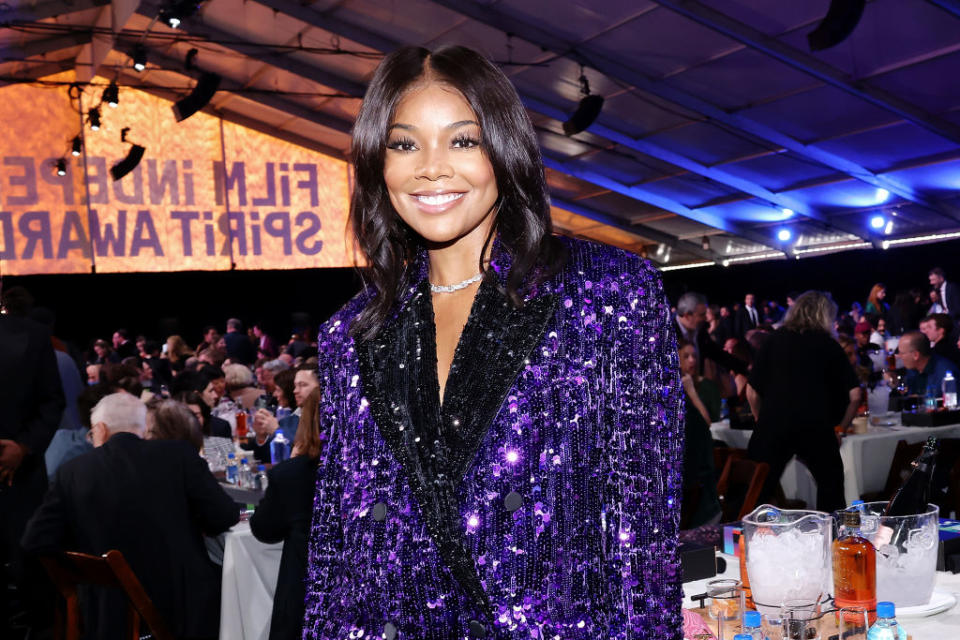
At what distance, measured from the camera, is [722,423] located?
635 cm

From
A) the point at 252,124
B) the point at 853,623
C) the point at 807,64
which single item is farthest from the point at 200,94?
the point at 853,623

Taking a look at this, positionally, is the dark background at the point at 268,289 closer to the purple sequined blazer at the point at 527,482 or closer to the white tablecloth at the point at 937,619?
the white tablecloth at the point at 937,619

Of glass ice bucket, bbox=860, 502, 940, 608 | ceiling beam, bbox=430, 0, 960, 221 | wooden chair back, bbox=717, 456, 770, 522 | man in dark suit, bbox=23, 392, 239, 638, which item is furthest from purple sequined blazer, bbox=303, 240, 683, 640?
ceiling beam, bbox=430, 0, 960, 221

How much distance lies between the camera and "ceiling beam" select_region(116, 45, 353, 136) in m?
15.0

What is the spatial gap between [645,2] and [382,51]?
3.75m

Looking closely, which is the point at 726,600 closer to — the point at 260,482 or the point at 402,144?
the point at 402,144

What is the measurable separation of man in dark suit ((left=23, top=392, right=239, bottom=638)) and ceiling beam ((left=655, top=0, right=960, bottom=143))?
7.17m

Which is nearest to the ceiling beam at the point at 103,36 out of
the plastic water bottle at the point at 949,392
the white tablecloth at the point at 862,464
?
the white tablecloth at the point at 862,464

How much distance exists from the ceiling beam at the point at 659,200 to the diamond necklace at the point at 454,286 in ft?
46.0

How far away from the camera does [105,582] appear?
3.01 meters

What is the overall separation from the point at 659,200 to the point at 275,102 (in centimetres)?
640

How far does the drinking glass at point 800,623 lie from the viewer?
1464 mm

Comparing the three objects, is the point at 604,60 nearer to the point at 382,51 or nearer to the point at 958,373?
the point at 382,51

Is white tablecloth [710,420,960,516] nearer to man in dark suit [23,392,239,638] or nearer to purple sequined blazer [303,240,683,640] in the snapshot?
man in dark suit [23,392,239,638]
